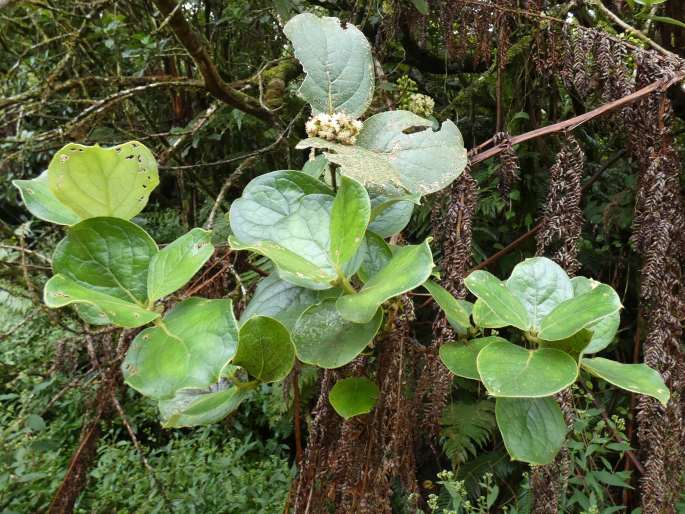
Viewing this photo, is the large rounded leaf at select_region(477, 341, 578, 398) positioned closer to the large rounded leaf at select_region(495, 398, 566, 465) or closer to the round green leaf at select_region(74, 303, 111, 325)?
the large rounded leaf at select_region(495, 398, 566, 465)

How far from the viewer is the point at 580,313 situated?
1.10ft

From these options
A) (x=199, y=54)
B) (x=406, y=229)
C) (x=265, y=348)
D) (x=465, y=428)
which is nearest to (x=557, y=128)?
(x=265, y=348)

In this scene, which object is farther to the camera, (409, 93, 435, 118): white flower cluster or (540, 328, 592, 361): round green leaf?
(409, 93, 435, 118): white flower cluster

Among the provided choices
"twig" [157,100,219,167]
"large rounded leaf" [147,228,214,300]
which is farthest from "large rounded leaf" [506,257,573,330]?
"twig" [157,100,219,167]

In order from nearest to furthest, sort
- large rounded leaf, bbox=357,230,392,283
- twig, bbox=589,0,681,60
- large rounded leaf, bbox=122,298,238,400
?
large rounded leaf, bbox=122,298,238,400
large rounded leaf, bbox=357,230,392,283
twig, bbox=589,0,681,60

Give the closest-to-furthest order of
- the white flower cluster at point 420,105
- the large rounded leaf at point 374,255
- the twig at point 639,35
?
the large rounded leaf at point 374,255
the twig at point 639,35
the white flower cluster at point 420,105

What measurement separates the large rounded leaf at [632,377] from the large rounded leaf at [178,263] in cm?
27

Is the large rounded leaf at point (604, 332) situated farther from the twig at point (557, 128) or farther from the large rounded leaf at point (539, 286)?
the twig at point (557, 128)

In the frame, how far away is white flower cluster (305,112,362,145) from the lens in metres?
0.41

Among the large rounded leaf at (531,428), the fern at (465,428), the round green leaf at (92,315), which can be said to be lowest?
the fern at (465,428)

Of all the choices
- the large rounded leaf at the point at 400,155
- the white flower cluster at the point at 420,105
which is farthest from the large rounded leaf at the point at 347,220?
the white flower cluster at the point at 420,105

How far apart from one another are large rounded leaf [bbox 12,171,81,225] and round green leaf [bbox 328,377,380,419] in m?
0.22

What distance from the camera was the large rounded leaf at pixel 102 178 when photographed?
35 centimetres

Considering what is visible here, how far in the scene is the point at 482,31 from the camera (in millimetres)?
981
